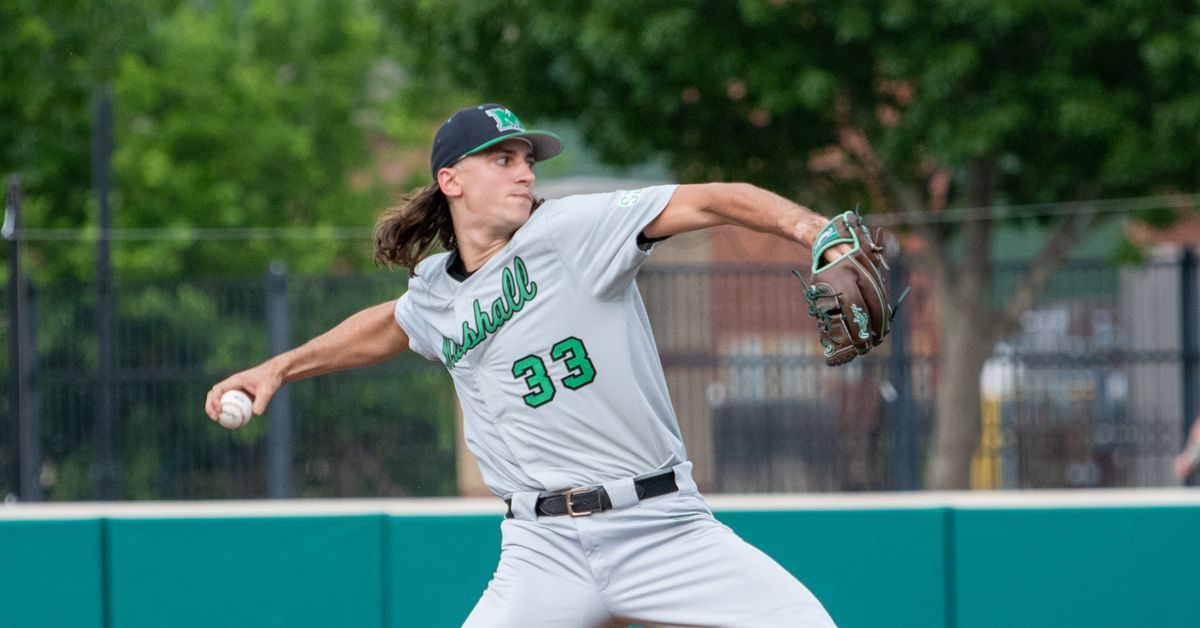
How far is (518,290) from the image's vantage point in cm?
394

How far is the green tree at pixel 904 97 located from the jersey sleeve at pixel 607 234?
325 inches

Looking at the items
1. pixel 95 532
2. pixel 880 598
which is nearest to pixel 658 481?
pixel 880 598

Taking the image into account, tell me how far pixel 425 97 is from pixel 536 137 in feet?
68.5

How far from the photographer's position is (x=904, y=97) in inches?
542

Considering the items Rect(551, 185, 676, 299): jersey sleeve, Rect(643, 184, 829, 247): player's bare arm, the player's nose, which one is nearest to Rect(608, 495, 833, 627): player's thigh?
Rect(551, 185, 676, 299): jersey sleeve

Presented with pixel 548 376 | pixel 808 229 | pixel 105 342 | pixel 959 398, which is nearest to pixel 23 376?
pixel 105 342

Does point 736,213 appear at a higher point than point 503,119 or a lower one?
lower

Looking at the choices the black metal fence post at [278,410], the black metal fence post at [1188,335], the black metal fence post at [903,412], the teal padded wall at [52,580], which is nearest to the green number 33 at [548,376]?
the teal padded wall at [52,580]

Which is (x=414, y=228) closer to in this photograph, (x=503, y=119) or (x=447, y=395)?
(x=503, y=119)

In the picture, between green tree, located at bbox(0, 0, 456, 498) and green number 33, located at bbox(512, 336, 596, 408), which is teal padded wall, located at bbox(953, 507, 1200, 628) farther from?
green tree, located at bbox(0, 0, 456, 498)

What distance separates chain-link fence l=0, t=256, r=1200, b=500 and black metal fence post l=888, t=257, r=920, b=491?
0.99 feet

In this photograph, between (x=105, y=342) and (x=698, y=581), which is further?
(x=105, y=342)

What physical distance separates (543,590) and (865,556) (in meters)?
A: 1.89

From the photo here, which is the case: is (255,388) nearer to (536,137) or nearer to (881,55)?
(536,137)
